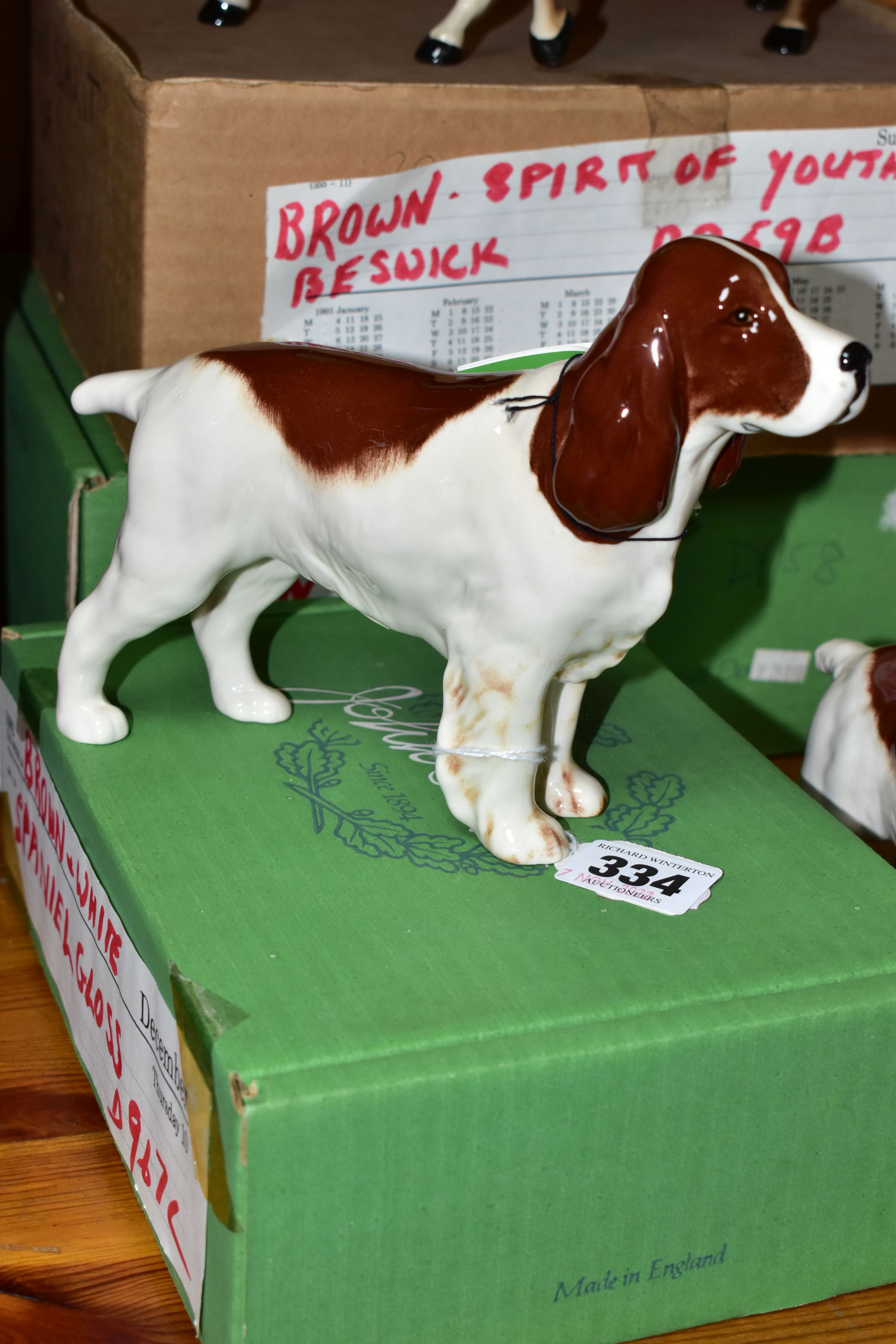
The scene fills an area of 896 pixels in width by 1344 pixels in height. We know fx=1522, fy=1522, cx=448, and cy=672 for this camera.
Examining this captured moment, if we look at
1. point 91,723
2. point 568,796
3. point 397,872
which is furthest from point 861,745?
point 91,723

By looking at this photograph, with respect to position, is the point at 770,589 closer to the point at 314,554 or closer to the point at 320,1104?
the point at 314,554

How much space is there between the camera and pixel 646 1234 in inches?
26.2

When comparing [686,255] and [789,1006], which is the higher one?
[686,255]

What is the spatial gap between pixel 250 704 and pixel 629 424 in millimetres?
323

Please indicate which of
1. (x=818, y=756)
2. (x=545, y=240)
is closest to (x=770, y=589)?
(x=818, y=756)

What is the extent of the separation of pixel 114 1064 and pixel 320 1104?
8.3 inches

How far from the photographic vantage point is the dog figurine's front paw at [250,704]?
86 centimetres

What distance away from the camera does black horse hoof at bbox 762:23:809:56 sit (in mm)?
1025

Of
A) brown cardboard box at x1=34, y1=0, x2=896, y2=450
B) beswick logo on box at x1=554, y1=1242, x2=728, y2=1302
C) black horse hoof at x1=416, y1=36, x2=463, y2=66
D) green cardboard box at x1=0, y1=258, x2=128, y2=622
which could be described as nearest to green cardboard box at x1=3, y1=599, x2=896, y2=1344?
beswick logo on box at x1=554, y1=1242, x2=728, y2=1302

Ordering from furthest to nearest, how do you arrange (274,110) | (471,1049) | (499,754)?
1. (274,110)
2. (499,754)
3. (471,1049)

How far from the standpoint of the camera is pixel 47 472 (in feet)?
3.36

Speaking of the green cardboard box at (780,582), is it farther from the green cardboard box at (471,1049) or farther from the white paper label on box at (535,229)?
the green cardboard box at (471,1049)

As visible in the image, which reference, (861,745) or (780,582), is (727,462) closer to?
(861,745)

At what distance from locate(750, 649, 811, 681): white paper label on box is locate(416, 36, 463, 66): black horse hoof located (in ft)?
1.55
